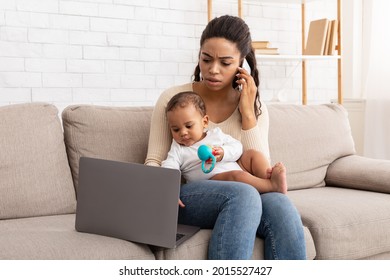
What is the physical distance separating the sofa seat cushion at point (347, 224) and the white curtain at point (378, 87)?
1753 mm

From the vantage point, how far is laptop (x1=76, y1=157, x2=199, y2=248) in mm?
1645

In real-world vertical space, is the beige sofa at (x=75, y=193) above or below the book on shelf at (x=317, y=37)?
below

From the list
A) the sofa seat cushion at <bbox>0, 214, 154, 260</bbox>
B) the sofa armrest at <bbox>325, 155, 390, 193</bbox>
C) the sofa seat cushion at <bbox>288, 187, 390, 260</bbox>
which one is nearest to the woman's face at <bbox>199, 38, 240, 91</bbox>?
the sofa seat cushion at <bbox>288, 187, 390, 260</bbox>

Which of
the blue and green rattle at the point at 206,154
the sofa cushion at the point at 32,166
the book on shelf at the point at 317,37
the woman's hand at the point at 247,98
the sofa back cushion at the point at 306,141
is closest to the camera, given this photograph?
the blue and green rattle at the point at 206,154

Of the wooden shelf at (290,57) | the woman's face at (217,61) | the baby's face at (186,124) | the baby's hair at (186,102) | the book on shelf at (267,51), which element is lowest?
the baby's face at (186,124)

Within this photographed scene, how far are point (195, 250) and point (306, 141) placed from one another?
44.1 inches

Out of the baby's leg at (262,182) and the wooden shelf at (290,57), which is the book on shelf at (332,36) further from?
the baby's leg at (262,182)

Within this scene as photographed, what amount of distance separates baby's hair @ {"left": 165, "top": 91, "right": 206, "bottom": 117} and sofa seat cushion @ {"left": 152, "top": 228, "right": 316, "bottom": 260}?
43cm

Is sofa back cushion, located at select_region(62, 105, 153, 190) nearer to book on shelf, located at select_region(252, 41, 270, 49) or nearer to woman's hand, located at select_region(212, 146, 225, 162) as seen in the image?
woman's hand, located at select_region(212, 146, 225, 162)

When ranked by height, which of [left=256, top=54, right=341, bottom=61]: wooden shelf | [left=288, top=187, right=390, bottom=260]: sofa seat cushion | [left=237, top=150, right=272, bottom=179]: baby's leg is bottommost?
[left=288, top=187, right=390, bottom=260]: sofa seat cushion

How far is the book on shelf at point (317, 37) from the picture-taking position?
3961 millimetres

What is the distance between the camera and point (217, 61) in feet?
7.06

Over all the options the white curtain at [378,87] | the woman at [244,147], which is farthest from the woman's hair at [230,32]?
the white curtain at [378,87]
